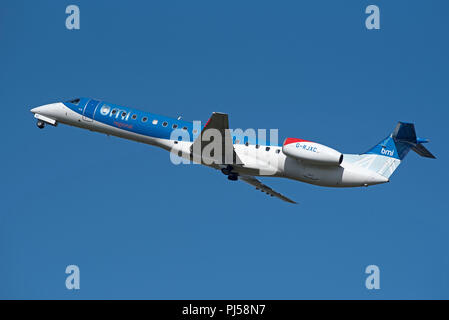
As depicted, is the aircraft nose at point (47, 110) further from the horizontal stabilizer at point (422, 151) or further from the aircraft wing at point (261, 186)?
the horizontal stabilizer at point (422, 151)

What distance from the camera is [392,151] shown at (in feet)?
90.8

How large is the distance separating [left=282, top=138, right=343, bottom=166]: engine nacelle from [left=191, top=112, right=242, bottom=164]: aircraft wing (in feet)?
8.62

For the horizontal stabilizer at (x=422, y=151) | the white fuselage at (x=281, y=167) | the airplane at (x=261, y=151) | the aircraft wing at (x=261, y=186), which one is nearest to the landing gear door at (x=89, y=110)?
the airplane at (x=261, y=151)

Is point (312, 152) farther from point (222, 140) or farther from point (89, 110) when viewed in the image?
point (89, 110)

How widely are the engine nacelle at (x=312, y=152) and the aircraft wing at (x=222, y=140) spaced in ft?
8.62

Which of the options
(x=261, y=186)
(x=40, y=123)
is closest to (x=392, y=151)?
(x=261, y=186)

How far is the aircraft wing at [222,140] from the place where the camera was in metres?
26.2

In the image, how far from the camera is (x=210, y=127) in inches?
1055

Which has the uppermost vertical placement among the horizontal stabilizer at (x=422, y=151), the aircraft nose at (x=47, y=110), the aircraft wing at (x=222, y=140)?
the aircraft nose at (x=47, y=110)

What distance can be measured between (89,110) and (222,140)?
331 inches

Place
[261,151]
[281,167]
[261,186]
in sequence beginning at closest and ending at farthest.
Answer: [281,167]
[261,151]
[261,186]

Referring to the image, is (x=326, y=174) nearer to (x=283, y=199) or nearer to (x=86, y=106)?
(x=283, y=199)

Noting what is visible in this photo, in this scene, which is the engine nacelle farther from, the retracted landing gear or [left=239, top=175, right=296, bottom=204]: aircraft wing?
the retracted landing gear

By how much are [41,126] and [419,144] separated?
62.9 ft
